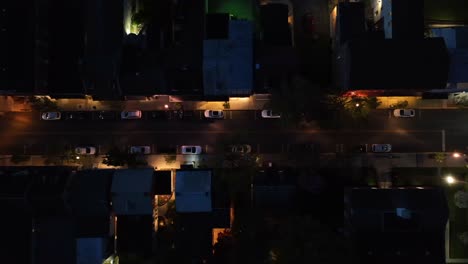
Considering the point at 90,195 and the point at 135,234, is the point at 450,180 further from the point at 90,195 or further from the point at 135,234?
the point at 90,195

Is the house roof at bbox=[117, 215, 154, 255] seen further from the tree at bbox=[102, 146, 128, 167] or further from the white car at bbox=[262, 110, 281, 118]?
the white car at bbox=[262, 110, 281, 118]

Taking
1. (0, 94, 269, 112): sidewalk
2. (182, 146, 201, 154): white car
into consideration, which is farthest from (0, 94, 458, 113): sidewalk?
(182, 146, 201, 154): white car

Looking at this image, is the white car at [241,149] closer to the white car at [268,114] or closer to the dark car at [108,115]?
the white car at [268,114]

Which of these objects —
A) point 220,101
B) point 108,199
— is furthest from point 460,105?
point 108,199

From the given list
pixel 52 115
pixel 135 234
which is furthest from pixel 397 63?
pixel 52 115

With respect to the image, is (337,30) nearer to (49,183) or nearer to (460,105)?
(460,105)

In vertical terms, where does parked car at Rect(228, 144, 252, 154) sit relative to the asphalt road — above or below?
below
